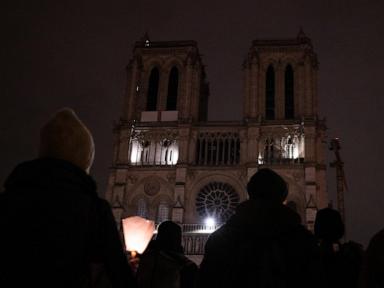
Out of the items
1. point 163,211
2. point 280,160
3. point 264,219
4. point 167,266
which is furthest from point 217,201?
point 264,219

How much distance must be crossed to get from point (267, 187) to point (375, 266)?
3.04ft

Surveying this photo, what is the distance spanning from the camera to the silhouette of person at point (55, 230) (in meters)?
2.77

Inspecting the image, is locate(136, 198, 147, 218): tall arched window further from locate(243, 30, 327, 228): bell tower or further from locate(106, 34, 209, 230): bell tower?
locate(243, 30, 327, 228): bell tower

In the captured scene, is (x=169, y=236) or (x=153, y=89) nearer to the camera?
(x=169, y=236)

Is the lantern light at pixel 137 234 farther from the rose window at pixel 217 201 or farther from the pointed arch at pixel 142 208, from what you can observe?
the pointed arch at pixel 142 208

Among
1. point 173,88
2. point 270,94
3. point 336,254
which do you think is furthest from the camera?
point 173,88

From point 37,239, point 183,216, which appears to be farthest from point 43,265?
point 183,216

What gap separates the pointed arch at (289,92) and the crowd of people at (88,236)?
36.1 m

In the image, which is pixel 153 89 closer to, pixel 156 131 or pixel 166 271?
pixel 156 131

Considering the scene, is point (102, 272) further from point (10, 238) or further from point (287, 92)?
point (287, 92)

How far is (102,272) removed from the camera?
5031 millimetres

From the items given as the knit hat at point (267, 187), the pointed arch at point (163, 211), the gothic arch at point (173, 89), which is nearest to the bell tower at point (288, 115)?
the gothic arch at point (173, 89)

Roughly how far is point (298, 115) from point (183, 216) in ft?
37.9

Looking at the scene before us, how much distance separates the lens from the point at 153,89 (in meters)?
42.1
